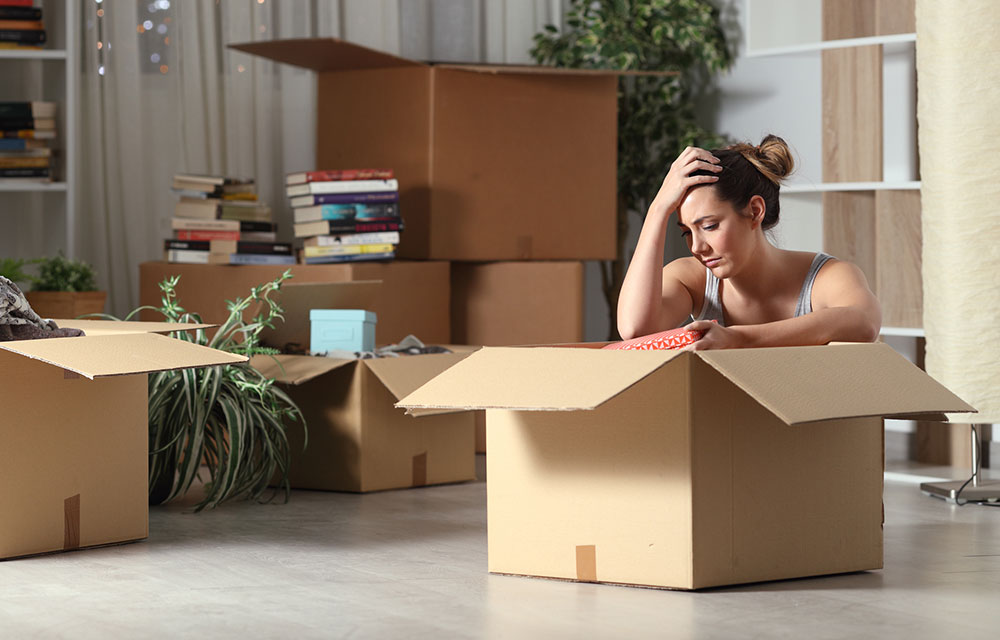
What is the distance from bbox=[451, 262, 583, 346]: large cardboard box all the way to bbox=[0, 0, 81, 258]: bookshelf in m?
1.06

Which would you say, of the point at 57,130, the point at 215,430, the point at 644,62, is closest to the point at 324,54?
the point at 57,130

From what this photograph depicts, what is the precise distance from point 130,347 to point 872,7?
2012mm

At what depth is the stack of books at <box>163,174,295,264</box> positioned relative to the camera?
3.31 meters

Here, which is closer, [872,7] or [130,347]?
[130,347]

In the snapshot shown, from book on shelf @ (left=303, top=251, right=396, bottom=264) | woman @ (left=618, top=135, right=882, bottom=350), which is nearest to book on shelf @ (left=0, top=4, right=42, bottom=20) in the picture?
book on shelf @ (left=303, top=251, right=396, bottom=264)

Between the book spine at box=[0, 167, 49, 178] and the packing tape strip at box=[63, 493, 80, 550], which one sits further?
the book spine at box=[0, 167, 49, 178]

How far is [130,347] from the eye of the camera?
1968 mm

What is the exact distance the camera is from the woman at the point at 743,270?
6.21 feet

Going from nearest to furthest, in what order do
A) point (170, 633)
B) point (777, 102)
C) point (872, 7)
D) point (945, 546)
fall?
1. point (170, 633)
2. point (945, 546)
3. point (872, 7)
4. point (777, 102)

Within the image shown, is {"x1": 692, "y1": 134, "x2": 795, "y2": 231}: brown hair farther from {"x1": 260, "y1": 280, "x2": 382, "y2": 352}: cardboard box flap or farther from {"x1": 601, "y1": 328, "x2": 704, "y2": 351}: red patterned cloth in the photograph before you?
{"x1": 260, "y1": 280, "x2": 382, "y2": 352}: cardboard box flap

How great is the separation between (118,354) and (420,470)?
3.22 ft

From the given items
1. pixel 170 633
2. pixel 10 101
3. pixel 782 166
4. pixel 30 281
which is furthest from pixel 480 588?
pixel 10 101

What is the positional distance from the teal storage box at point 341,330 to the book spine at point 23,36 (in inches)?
48.2

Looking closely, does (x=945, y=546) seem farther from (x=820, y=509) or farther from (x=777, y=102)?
(x=777, y=102)
